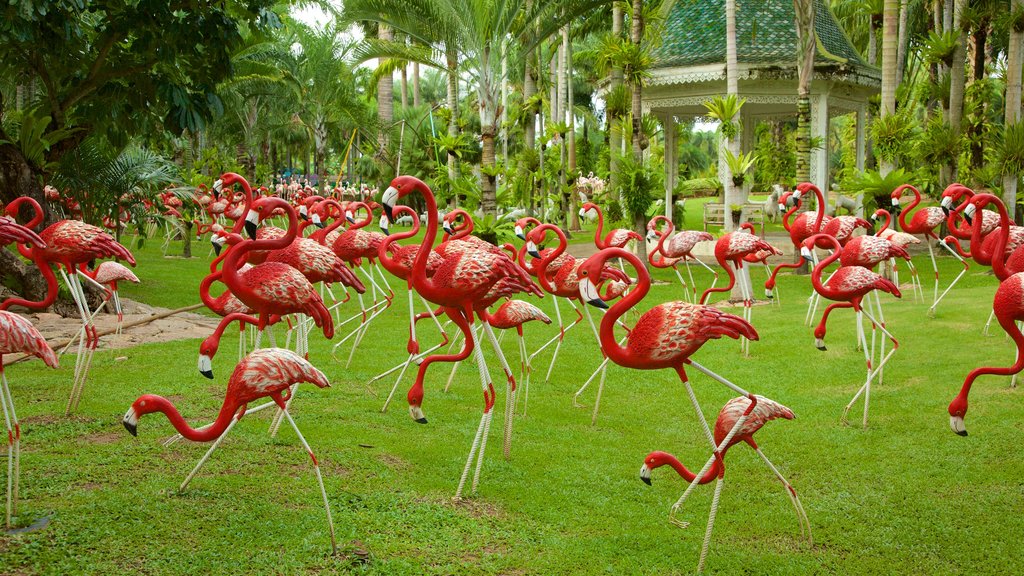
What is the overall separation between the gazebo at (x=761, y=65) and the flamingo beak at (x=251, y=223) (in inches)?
572

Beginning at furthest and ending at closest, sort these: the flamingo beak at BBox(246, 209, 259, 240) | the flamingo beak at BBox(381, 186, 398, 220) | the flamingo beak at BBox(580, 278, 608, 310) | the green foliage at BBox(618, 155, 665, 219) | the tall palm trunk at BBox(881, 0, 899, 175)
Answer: the green foliage at BBox(618, 155, 665, 219)
the tall palm trunk at BBox(881, 0, 899, 175)
the flamingo beak at BBox(246, 209, 259, 240)
the flamingo beak at BBox(381, 186, 398, 220)
the flamingo beak at BBox(580, 278, 608, 310)

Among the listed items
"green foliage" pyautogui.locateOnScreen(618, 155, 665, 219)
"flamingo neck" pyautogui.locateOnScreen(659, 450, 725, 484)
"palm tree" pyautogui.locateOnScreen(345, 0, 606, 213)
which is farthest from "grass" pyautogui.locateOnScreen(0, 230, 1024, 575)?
"palm tree" pyautogui.locateOnScreen(345, 0, 606, 213)

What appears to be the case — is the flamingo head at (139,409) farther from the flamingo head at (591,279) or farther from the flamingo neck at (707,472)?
the flamingo neck at (707,472)

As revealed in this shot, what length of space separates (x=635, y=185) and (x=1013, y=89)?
20.2 feet

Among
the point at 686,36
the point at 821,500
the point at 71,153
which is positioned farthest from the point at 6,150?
the point at 686,36

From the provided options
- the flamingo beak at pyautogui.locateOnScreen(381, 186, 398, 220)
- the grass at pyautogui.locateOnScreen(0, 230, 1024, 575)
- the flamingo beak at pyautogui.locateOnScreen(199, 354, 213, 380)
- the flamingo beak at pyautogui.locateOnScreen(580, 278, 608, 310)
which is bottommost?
the grass at pyautogui.locateOnScreen(0, 230, 1024, 575)

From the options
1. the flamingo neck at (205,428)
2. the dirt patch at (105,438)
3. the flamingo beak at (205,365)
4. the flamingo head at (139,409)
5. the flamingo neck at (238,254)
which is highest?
the flamingo neck at (238,254)

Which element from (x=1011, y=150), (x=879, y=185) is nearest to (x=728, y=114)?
(x=879, y=185)

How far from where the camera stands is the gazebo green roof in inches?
699

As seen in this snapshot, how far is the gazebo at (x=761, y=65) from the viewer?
693 inches

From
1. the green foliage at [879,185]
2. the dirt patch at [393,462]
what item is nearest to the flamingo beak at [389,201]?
the dirt patch at [393,462]

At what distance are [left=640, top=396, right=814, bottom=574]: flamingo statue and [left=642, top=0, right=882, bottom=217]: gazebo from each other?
14.2 metres

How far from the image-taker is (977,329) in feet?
30.9

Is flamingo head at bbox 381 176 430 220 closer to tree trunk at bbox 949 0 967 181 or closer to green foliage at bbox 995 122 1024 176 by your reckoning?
green foliage at bbox 995 122 1024 176
